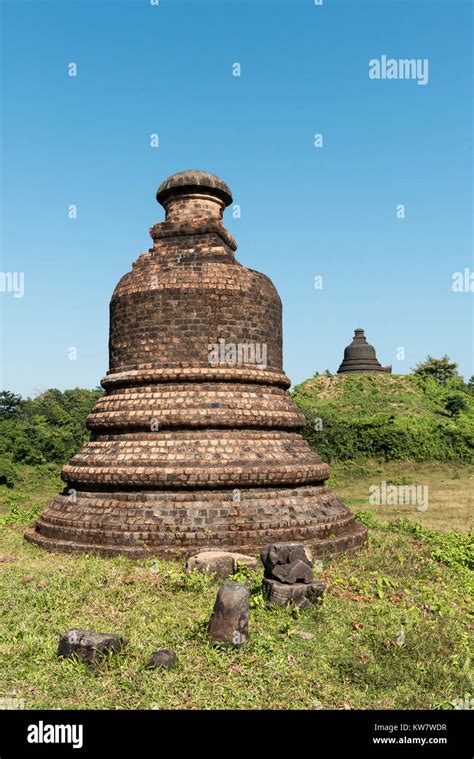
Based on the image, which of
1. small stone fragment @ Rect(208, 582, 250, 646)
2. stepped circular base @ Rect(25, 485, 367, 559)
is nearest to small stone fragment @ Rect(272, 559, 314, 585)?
small stone fragment @ Rect(208, 582, 250, 646)

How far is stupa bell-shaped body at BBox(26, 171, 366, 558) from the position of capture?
8.73 meters

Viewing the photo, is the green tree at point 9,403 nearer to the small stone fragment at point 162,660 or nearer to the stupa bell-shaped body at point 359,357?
Result: the stupa bell-shaped body at point 359,357

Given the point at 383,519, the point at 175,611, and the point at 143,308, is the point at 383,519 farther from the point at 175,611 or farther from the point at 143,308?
the point at 175,611

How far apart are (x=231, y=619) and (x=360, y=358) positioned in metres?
33.8

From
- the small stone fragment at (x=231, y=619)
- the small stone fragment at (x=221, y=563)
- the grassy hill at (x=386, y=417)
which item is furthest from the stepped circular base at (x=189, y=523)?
the grassy hill at (x=386, y=417)

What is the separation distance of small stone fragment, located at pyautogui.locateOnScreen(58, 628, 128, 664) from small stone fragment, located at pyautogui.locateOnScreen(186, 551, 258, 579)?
7.41ft

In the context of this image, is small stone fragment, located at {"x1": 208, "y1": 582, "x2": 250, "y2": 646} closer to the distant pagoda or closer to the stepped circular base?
the stepped circular base

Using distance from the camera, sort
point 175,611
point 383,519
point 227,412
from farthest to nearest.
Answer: point 383,519, point 227,412, point 175,611

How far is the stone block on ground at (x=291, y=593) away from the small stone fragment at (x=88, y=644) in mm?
1930

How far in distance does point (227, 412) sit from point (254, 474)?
3.97 ft

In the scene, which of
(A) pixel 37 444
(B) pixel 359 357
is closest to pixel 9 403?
→ (A) pixel 37 444

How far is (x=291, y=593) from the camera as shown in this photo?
6504mm

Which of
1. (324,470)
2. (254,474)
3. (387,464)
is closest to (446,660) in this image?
(254,474)

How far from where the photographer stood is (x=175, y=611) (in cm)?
641
